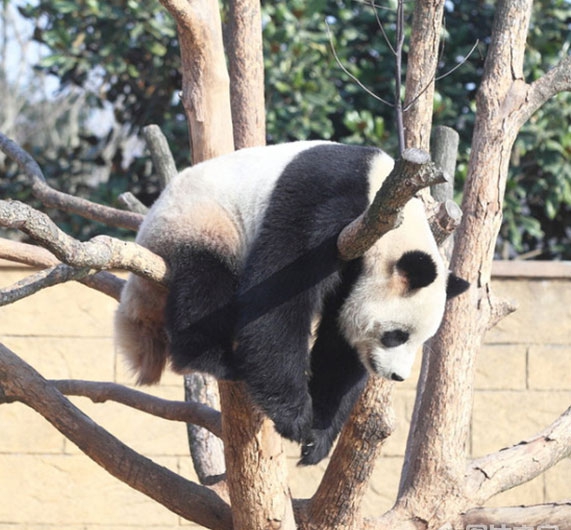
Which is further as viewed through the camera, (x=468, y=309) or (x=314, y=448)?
(x=468, y=309)

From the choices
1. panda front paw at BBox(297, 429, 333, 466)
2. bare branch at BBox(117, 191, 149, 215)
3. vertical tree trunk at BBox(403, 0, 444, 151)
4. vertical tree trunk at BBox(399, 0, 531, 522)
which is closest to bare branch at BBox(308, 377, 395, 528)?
panda front paw at BBox(297, 429, 333, 466)

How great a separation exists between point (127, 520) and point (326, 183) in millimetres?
2502

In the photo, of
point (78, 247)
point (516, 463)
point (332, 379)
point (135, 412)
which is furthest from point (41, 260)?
point (135, 412)

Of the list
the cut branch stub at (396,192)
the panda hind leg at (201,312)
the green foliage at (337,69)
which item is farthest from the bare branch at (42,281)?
the green foliage at (337,69)

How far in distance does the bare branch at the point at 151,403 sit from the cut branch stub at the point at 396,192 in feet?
2.99

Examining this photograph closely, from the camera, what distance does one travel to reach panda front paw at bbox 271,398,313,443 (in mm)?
2281

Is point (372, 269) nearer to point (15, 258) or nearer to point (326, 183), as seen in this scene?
point (326, 183)

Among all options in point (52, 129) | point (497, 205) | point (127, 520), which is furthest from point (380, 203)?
point (52, 129)

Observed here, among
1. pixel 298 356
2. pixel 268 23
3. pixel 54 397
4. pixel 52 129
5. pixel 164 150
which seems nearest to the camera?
pixel 298 356

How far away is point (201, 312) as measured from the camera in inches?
90.1

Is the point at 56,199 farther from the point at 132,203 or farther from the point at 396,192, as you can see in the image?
the point at 396,192

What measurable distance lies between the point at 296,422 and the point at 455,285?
615 millimetres

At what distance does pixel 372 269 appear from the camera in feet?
8.03

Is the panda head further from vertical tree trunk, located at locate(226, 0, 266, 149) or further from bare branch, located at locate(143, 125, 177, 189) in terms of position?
bare branch, located at locate(143, 125, 177, 189)
